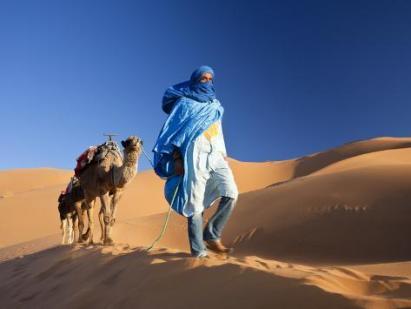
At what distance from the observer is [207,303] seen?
3.96 meters

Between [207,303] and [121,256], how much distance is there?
2.71 metres

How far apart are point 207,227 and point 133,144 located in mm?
4265

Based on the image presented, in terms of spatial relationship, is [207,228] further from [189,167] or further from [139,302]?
[139,302]

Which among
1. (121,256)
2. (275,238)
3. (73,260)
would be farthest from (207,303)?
(275,238)

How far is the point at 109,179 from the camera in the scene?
10.5 meters

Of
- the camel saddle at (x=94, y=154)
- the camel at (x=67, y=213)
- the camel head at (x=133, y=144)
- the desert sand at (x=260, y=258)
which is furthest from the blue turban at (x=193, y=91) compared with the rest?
the camel at (x=67, y=213)

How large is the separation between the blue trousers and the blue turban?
113 centimetres

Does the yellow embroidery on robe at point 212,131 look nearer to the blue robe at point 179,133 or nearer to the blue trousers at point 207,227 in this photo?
the blue robe at point 179,133

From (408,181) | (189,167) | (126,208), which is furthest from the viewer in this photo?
(126,208)

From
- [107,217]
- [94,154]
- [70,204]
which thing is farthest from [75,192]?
[107,217]

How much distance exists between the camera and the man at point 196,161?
5.64 metres

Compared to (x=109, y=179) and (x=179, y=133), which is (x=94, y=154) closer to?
(x=109, y=179)

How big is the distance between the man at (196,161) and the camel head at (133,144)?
3822 millimetres

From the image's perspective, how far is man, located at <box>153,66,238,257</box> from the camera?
18.5 feet
